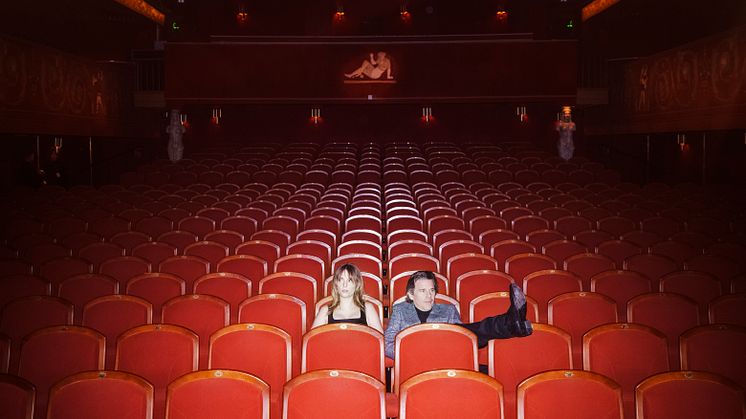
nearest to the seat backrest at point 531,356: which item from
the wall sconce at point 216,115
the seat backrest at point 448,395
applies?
the seat backrest at point 448,395

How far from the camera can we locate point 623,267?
6.83 meters

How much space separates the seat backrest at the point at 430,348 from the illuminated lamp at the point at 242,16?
17091mm

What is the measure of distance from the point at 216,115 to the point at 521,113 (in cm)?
909

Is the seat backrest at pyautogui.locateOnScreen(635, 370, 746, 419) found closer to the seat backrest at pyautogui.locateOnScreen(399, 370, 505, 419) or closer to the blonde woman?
the seat backrest at pyautogui.locateOnScreen(399, 370, 505, 419)

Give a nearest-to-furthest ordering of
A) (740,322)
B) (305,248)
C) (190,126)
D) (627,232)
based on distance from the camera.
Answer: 1. (740,322)
2. (305,248)
3. (627,232)
4. (190,126)

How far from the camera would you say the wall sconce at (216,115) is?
19281mm

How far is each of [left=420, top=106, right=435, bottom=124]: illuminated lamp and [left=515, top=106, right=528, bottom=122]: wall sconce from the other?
255cm

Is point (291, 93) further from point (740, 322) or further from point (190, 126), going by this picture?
point (740, 322)

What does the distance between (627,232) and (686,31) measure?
8127 mm

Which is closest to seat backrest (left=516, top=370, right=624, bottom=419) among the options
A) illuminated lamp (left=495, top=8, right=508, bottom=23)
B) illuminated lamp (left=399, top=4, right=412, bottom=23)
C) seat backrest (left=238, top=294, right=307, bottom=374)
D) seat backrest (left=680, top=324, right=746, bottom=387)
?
seat backrest (left=680, top=324, right=746, bottom=387)

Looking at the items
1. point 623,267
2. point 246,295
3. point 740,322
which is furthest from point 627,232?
point 246,295

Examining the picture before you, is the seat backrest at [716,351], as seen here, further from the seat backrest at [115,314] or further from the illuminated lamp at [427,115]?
the illuminated lamp at [427,115]

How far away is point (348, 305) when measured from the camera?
5020 mm

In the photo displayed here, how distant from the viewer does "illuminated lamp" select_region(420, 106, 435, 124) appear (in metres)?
19.5
